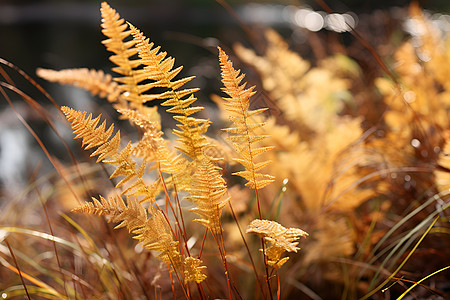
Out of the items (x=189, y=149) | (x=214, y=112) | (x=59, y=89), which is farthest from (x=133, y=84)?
(x=59, y=89)

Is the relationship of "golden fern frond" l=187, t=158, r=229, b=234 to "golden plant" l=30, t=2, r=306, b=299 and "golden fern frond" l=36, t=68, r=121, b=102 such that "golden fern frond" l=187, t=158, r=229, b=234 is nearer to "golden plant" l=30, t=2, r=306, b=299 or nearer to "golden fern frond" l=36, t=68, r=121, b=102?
"golden plant" l=30, t=2, r=306, b=299

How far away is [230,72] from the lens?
31 cm

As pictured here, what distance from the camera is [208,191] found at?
0.33m

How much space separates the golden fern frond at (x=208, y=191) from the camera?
0.32 m

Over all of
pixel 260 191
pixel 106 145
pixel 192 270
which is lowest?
pixel 260 191

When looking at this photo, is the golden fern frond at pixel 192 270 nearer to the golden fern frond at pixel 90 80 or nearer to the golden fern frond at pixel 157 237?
the golden fern frond at pixel 157 237

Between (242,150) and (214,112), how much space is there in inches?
57.6

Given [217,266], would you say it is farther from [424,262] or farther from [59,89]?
[59,89]

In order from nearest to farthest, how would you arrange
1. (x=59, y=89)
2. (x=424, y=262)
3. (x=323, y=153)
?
(x=424, y=262) → (x=323, y=153) → (x=59, y=89)

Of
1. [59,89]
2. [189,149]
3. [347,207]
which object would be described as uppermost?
[189,149]

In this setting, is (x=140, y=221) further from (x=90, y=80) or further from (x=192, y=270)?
(x=90, y=80)

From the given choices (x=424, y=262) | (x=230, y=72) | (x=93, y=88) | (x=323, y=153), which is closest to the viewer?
(x=230, y=72)

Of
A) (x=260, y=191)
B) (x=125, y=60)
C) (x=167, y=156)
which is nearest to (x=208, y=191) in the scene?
(x=167, y=156)

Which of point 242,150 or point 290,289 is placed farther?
point 290,289
